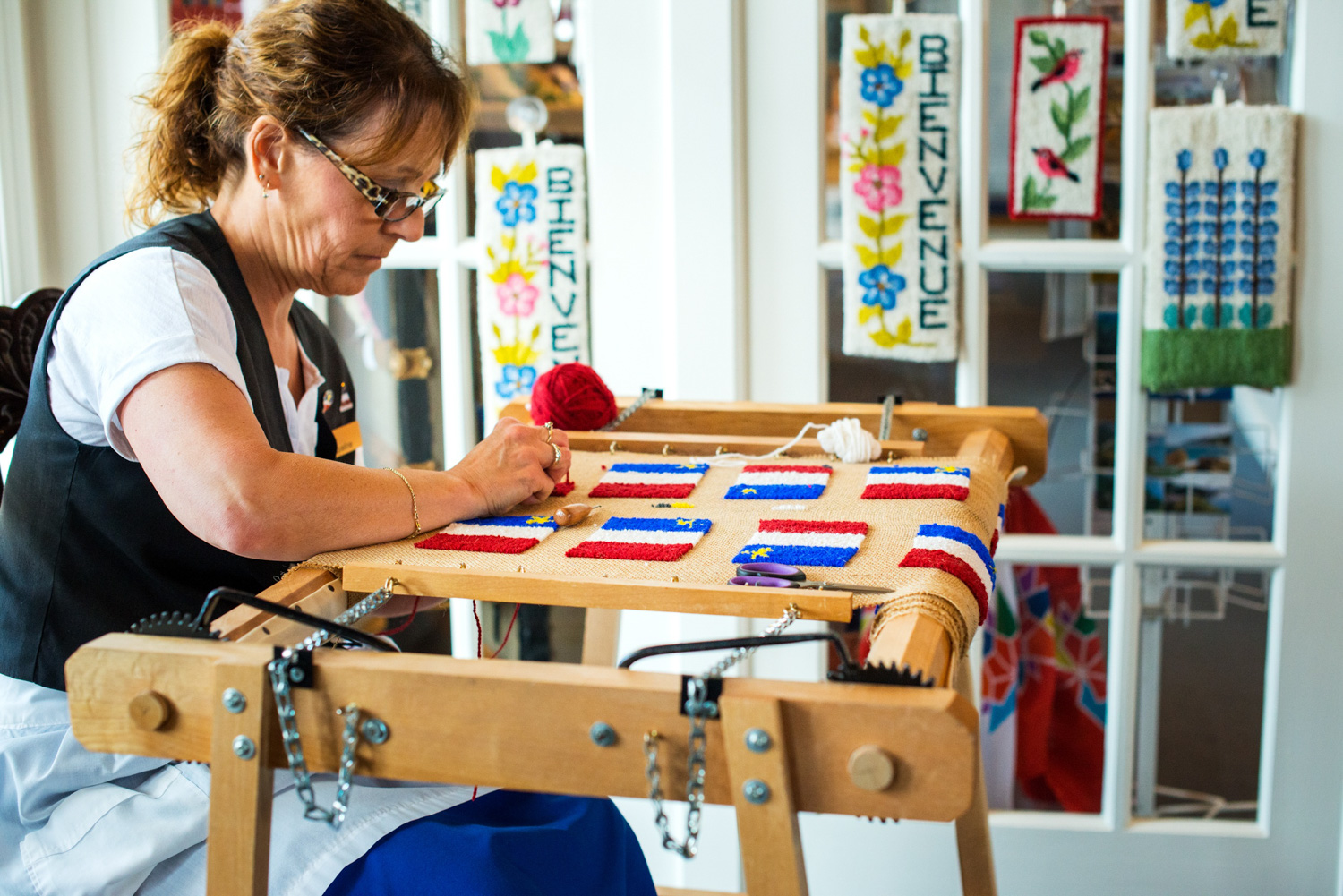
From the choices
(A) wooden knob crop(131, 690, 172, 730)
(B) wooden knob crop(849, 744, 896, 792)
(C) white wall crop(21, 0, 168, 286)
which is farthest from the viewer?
(C) white wall crop(21, 0, 168, 286)

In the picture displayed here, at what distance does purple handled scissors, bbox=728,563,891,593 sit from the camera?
2.81 ft

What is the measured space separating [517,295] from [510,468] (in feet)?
2.43

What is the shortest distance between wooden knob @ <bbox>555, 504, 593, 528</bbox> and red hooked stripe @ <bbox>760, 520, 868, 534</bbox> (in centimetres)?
17

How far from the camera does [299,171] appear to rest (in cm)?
110

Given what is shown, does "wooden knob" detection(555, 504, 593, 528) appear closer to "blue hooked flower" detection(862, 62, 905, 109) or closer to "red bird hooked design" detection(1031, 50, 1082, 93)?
"blue hooked flower" detection(862, 62, 905, 109)

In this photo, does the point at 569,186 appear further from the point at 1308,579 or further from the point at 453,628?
the point at 1308,579

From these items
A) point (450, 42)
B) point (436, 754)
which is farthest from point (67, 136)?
point (436, 754)

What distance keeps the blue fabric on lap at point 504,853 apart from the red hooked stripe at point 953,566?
0.39 m

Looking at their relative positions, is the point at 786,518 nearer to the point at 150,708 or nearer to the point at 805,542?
the point at 805,542

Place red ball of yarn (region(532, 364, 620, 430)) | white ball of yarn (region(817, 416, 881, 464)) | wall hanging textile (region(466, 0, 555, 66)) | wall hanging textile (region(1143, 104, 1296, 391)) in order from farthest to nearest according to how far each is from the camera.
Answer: wall hanging textile (region(466, 0, 555, 66)) → wall hanging textile (region(1143, 104, 1296, 391)) → red ball of yarn (region(532, 364, 620, 430)) → white ball of yarn (region(817, 416, 881, 464))

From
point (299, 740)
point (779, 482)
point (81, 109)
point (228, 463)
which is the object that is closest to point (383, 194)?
point (228, 463)

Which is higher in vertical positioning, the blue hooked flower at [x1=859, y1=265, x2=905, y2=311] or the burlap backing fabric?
the blue hooked flower at [x1=859, y1=265, x2=905, y2=311]

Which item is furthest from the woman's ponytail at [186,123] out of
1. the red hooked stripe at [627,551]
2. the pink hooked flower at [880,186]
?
the pink hooked flower at [880,186]

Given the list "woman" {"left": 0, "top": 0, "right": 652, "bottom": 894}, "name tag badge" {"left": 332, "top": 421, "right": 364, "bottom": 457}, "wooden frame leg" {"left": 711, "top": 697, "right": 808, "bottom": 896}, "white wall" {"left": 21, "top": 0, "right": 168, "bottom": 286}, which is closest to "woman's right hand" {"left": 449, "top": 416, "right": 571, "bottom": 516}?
"woman" {"left": 0, "top": 0, "right": 652, "bottom": 894}
